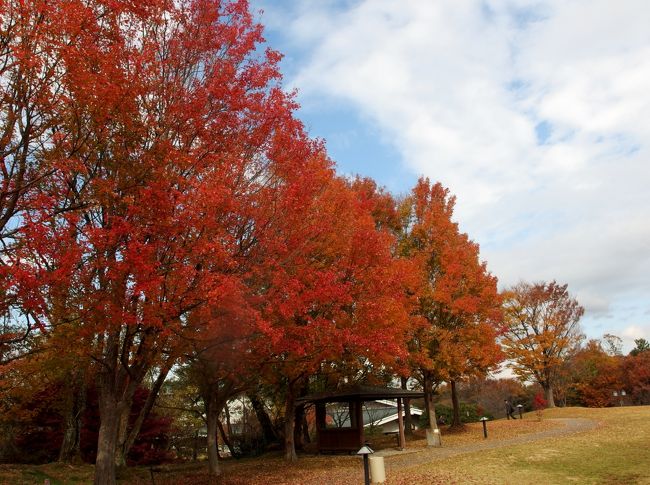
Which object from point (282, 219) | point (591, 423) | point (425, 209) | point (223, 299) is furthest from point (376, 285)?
point (591, 423)

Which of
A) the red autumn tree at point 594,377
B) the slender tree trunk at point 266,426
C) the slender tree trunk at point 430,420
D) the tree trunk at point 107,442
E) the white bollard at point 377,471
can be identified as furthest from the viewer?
the red autumn tree at point 594,377

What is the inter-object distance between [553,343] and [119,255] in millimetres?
38193

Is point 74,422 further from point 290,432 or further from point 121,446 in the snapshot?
point 290,432

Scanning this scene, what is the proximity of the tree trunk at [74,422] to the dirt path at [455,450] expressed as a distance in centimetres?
1307

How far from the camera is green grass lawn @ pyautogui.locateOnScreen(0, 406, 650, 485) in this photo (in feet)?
39.8

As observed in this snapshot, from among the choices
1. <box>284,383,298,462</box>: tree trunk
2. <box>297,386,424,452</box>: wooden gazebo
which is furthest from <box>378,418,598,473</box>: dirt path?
<box>284,383,298,462</box>: tree trunk

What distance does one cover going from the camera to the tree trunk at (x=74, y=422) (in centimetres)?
2130

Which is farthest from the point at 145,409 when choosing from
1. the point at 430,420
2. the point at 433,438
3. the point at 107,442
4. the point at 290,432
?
the point at 430,420

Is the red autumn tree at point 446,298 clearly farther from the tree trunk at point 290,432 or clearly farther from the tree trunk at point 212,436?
the tree trunk at point 212,436

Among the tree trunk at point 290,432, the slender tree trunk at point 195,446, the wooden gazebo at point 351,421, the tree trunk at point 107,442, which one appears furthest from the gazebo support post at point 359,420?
the tree trunk at point 107,442

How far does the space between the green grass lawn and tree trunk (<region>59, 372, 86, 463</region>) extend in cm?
239

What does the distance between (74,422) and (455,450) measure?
1653 centimetres

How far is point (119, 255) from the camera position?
9305mm

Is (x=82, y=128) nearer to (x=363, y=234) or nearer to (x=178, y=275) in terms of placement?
(x=178, y=275)
